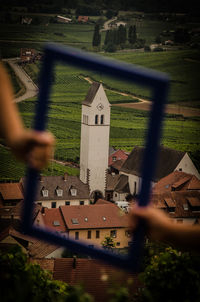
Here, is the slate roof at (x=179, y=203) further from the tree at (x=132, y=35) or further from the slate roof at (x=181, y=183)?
the tree at (x=132, y=35)

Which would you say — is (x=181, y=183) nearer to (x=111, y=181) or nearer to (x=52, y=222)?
(x=111, y=181)

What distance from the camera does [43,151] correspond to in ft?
2.63

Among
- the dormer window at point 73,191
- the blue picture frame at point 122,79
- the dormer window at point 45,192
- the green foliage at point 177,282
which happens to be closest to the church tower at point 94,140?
the dormer window at point 73,191

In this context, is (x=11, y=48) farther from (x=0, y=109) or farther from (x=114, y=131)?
(x=0, y=109)

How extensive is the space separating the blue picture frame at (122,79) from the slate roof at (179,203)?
16.4 metres

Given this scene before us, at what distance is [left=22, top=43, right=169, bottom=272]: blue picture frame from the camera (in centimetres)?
99

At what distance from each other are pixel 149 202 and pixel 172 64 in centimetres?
3298

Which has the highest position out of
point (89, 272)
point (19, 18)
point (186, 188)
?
point (19, 18)

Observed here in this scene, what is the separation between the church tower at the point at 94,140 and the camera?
25.8m

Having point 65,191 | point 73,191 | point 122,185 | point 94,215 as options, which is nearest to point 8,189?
point 94,215

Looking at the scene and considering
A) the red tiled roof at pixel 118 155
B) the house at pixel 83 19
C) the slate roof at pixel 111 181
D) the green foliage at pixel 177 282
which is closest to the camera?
the green foliage at pixel 177 282

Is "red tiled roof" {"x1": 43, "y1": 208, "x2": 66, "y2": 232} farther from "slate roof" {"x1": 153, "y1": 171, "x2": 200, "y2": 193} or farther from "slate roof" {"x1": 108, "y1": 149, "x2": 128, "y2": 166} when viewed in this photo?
"slate roof" {"x1": 108, "y1": 149, "x2": 128, "y2": 166}

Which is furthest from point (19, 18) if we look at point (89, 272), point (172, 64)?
point (89, 272)

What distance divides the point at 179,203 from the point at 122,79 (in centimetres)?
1789
